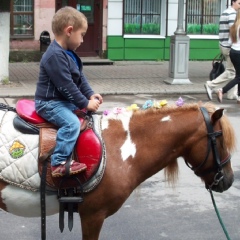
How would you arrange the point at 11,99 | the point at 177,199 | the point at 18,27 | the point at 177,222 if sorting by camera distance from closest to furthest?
the point at 177,222
the point at 177,199
the point at 11,99
the point at 18,27

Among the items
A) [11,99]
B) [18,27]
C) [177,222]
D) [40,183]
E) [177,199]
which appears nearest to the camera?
[40,183]

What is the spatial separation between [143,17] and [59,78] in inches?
677

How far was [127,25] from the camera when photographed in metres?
19.9

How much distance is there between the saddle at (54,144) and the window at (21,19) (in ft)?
52.3

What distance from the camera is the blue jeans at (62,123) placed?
11.3ft

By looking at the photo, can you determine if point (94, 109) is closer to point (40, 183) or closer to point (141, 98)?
point (40, 183)

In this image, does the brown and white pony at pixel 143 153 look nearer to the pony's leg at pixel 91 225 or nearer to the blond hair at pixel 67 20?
the pony's leg at pixel 91 225

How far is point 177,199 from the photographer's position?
608cm

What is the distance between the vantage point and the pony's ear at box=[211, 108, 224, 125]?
3562 millimetres

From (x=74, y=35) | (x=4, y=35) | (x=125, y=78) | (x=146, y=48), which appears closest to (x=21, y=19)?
(x=146, y=48)

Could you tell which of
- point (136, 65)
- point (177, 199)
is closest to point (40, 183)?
point (177, 199)

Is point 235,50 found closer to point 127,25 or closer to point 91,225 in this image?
point 91,225

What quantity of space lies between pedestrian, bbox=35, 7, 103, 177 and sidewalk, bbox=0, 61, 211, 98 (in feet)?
30.3

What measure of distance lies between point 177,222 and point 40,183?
2.25m
